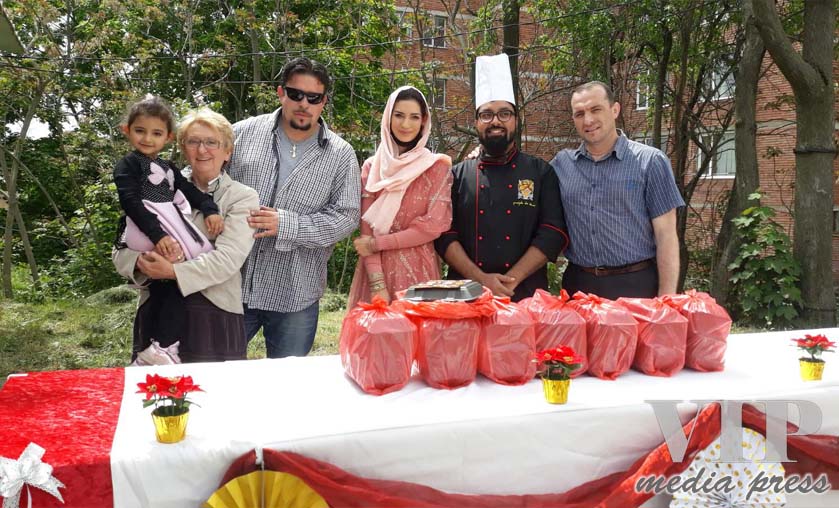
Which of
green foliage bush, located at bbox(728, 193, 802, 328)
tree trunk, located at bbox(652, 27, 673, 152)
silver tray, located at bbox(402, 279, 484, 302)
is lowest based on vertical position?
green foliage bush, located at bbox(728, 193, 802, 328)

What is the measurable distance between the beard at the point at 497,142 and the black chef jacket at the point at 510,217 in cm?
7

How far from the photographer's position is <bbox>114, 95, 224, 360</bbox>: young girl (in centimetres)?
230

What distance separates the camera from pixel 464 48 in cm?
1106

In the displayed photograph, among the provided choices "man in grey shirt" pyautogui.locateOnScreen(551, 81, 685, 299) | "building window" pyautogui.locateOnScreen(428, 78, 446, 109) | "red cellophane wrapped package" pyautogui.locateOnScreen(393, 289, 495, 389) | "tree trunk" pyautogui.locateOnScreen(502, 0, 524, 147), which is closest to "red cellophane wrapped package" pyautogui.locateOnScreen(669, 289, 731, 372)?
"red cellophane wrapped package" pyautogui.locateOnScreen(393, 289, 495, 389)

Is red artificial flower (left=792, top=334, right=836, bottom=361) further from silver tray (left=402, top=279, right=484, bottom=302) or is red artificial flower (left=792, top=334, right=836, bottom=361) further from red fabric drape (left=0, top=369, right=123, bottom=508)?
red fabric drape (left=0, top=369, right=123, bottom=508)

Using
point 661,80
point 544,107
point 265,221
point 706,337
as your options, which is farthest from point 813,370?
point 544,107

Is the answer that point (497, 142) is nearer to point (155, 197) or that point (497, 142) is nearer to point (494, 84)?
point (494, 84)

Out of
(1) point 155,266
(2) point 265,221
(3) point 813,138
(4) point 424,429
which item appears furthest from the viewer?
(3) point 813,138

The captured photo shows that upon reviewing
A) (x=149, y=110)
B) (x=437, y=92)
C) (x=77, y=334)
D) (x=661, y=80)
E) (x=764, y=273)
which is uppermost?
(x=437, y=92)

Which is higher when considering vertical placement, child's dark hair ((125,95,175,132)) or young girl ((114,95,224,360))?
child's dark hair ((125,95,175,132))

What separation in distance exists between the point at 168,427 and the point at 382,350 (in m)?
0.53

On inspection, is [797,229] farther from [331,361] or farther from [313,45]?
[313,45]

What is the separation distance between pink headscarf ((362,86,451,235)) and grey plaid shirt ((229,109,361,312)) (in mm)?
86

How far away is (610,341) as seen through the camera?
188 cm
